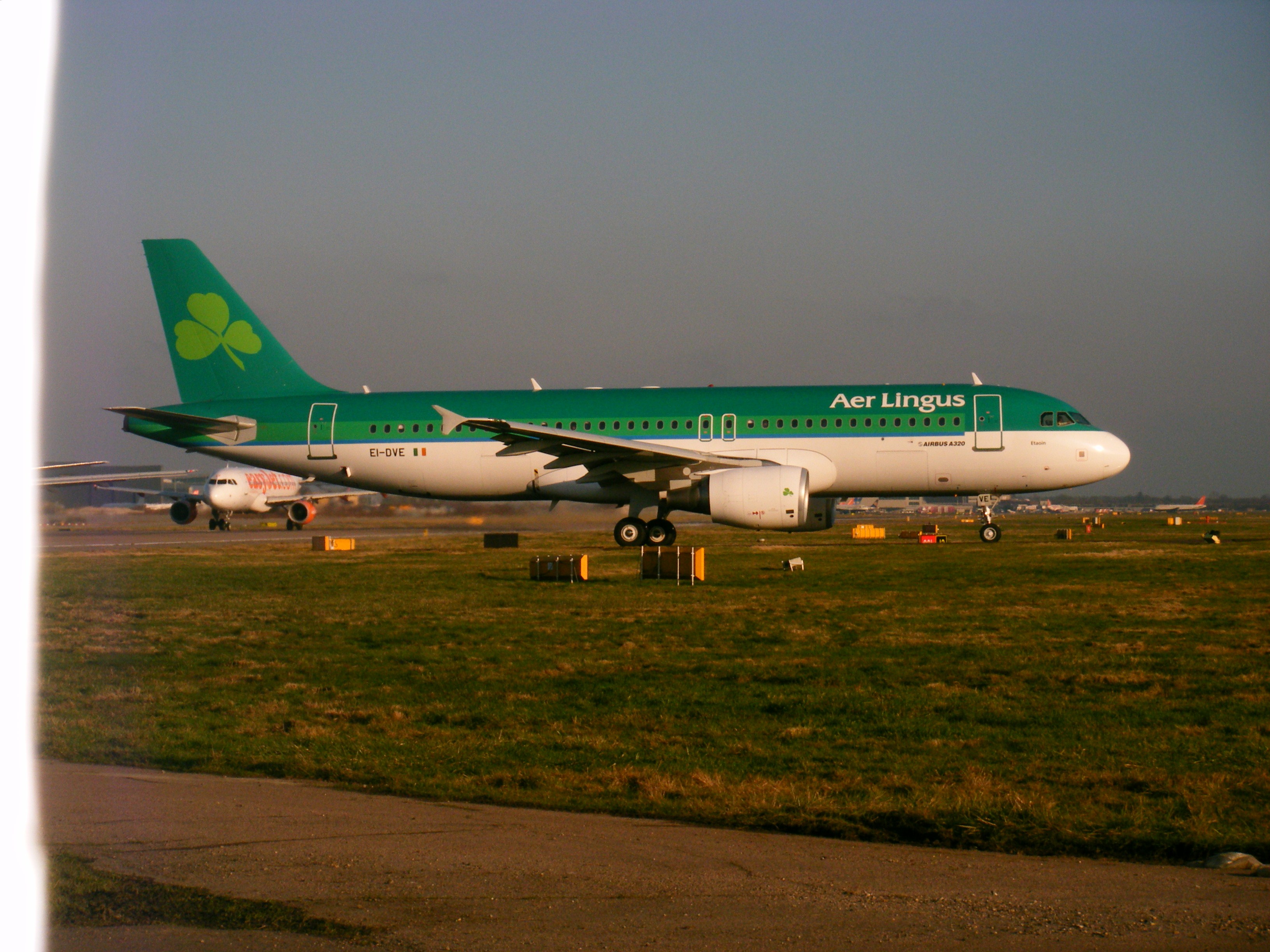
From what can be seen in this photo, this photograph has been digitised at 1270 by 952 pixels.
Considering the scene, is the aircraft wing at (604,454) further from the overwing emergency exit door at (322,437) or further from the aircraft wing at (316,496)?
the aircraft wing at (316,496)

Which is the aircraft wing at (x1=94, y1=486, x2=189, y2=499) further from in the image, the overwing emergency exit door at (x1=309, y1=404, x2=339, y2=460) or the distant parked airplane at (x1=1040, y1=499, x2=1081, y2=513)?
the distant parked airplane at (x1=1040, y1=499, x2=1081, y2=513)

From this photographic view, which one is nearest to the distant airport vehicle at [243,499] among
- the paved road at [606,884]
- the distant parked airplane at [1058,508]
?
the paved road at [606,884]

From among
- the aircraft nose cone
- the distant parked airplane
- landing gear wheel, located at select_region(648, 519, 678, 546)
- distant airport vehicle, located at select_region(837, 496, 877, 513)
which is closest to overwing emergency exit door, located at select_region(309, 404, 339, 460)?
landing gear wheel, located at select_region(648, 519, 678, 546)

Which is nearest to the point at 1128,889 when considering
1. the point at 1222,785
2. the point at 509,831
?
the point at 1222,785

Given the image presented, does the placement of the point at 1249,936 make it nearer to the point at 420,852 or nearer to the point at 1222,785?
the point at 1222,785

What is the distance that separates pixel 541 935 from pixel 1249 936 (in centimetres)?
251

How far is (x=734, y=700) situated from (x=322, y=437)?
2210cm

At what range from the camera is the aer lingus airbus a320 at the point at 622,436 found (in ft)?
86.9

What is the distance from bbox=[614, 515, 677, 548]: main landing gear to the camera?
27719 mm

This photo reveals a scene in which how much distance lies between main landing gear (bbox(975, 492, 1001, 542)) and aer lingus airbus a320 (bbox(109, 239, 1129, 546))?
30.9 inches

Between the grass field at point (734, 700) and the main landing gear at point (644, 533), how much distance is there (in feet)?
25.9

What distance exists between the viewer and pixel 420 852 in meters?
5.23

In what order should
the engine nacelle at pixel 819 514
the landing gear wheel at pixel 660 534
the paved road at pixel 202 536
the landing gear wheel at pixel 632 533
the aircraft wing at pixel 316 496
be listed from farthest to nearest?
the aircraft wing at pixel 316 496 → the paved road at pixel 202 536 → the engine nacelle at pixel 819 514 → the landing gear wheel at pixel 632 533 → the landing gear wheel at pixel 660 534

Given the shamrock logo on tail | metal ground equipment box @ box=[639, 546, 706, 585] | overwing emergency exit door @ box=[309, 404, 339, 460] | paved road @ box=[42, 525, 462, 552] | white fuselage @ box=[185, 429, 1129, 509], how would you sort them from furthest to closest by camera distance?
paved road @ box=[42, 525, 462, 552] < the shamrock logo on tail < overwing emergency exit door @ box=[309, 404, 339, 460] < white fuselage @ box=[185, 429, 1129, 509] < metal ground equipment box @ box=[639, 546, 706, 585]
